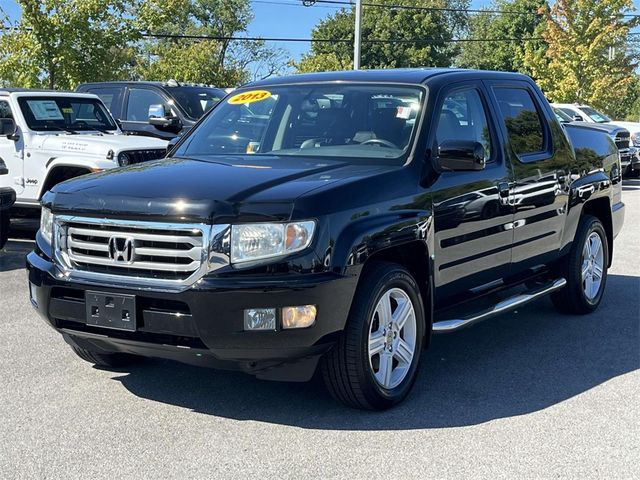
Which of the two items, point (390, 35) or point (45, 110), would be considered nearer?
point (45, 110)

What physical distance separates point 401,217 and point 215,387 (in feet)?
4.90

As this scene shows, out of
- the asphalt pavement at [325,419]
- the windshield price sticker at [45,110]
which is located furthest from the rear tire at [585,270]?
the windshield price sticker at [45,110]

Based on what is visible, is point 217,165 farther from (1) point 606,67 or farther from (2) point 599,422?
(1) point 606,67

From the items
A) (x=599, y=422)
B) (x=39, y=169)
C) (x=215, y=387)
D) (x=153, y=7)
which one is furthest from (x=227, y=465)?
(x=153, y=7)

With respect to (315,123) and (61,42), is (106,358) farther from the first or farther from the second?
(61,42)

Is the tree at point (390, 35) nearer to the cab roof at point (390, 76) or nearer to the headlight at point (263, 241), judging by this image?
the cab roof at point (390, 76)

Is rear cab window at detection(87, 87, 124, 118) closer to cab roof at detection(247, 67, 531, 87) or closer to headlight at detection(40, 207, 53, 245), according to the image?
cab roof at detection(247, 67, 531, 87)

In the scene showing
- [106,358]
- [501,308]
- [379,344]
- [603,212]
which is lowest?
[106,358]

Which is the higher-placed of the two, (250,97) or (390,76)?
(390,76)

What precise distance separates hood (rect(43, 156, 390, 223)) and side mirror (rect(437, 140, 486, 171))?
382mm

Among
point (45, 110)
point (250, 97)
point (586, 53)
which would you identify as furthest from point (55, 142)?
point (586, 53)

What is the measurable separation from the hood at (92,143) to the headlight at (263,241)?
5.60m

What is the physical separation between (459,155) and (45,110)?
7163 mm

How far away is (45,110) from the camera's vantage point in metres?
10.4
